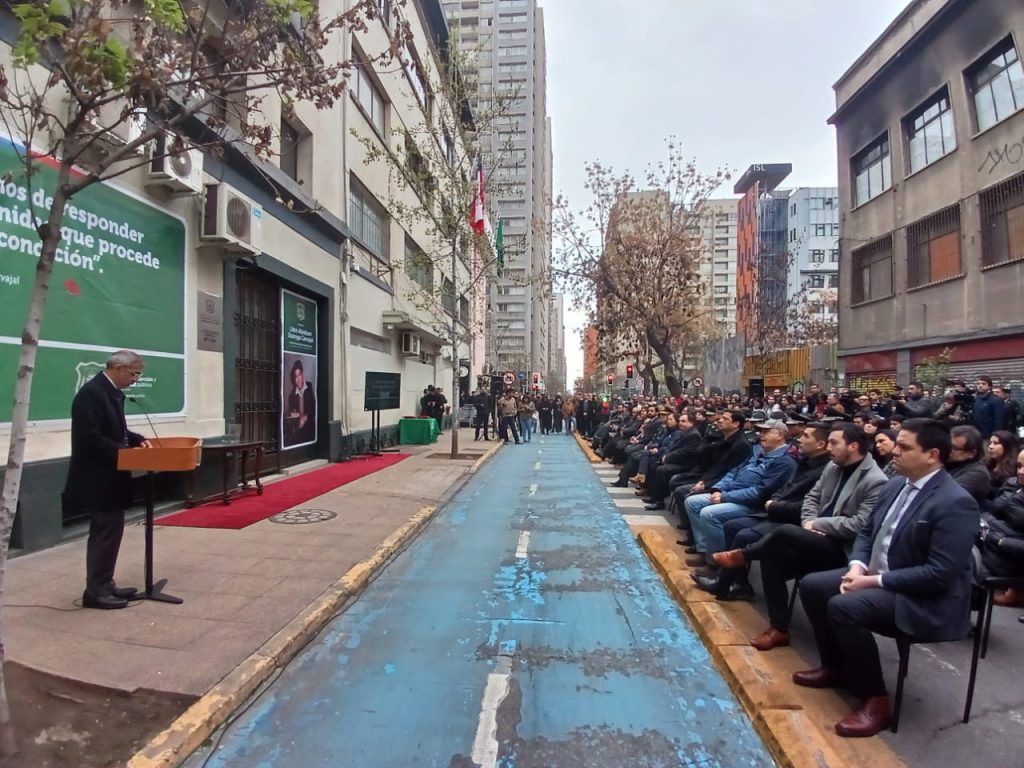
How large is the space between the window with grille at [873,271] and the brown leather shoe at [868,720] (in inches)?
767

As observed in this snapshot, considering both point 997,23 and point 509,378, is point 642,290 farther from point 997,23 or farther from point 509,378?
point 997,23

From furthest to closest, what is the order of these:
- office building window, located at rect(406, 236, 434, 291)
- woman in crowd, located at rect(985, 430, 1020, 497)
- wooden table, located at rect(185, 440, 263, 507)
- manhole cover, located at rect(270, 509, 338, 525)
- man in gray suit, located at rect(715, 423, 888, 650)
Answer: office building window, located at rect(406, 236, 434, 291), wooden table, located at rect(185, 440, 263, 507), manhole cover, located at rect(270, 509, 338, 525), woman in crowd, located at rect(985, 430, 1020, 497), man in gray suit, located at rect(715, 423, 888, 650)

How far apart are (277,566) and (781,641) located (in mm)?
4276

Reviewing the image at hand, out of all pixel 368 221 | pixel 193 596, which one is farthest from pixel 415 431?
pixel 193 596

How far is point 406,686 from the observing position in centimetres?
383

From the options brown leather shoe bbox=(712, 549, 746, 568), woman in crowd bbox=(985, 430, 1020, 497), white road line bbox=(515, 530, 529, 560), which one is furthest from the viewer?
white road line bbox=(515, 530, 529, 560)

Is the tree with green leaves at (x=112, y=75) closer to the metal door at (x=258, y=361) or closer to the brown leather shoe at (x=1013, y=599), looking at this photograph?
the brown leather shoe at (x=1013, y=599)

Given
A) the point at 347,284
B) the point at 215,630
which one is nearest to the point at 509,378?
the point at 347,284

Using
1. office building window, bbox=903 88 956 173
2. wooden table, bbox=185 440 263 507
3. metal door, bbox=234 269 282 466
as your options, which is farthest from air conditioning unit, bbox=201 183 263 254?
office building window, bbox=903 88 956 173

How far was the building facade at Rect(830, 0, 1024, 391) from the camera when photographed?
1495 centimetres

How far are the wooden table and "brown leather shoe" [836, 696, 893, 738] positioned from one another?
7591mm

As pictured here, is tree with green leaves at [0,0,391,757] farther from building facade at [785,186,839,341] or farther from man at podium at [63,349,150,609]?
building facade at [785,186,839,341]

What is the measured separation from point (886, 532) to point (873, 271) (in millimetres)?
20481

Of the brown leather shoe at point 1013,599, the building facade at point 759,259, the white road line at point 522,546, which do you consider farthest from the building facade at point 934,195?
the white road line at point 522,546
